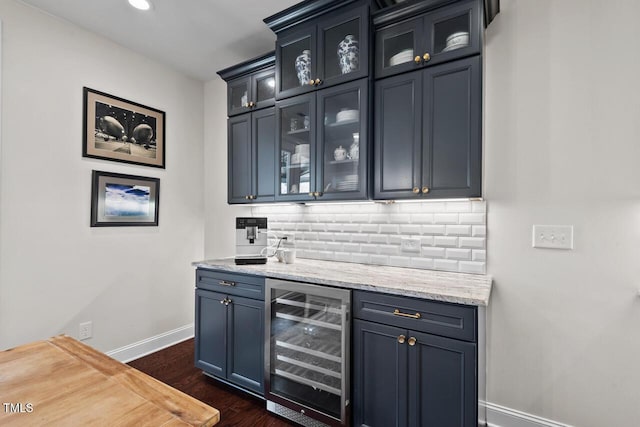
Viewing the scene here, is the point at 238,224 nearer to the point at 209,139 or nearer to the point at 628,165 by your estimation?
the point at 209,139

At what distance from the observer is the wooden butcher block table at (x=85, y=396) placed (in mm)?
648

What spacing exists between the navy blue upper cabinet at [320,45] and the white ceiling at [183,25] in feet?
0.49

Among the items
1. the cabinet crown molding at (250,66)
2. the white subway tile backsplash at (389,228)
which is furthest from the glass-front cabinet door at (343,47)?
the white subway tile backsplash at (389,228)

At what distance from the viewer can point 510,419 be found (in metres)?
1.81

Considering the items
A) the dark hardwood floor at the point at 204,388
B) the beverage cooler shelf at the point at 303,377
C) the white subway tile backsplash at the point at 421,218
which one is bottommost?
the dark hardwood floor at the point at 204,388

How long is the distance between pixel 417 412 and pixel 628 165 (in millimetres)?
1673

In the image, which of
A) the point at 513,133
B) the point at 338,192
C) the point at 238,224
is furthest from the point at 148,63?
the point at 513,133

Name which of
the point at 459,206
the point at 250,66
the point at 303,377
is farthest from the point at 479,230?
the point at 250,66

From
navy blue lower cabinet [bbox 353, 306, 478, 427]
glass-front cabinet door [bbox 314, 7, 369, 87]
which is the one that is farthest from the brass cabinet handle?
glass-front cabinet door [bbox 314, 7, 369, 87]

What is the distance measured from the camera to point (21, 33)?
212cm

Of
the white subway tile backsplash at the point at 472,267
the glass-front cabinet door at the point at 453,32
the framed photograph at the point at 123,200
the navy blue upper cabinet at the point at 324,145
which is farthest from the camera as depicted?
the framed photograph at the point at 123,200

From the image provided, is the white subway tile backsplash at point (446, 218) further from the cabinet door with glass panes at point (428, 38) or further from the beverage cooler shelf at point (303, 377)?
the beverage cooler shelf at point (303, 377)

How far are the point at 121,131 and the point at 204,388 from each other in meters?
2.32

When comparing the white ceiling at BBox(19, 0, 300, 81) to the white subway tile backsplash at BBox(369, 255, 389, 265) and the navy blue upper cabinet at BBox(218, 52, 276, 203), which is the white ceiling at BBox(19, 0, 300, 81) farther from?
the white subway tile backsplash at BBox(369, 255, 389, 265)
